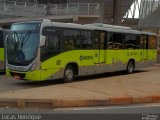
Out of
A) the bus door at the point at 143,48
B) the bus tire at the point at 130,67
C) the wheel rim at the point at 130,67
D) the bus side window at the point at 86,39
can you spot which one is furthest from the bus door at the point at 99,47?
the bus door at the point at 143,48

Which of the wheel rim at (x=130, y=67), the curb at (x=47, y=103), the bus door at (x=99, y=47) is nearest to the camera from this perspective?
the curb at (x=47, y=103)

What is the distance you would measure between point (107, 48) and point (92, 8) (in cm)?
2598

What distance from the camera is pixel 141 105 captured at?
1306 cm

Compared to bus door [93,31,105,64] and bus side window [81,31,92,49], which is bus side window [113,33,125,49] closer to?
bus door [93,31,105,64]

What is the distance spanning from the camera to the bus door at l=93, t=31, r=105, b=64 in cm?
2083

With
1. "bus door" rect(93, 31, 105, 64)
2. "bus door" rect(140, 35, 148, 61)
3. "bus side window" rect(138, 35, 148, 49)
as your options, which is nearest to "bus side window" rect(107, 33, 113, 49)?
"bus door" rect(93, 31, 105, 64)

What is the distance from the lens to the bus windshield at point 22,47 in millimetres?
17156

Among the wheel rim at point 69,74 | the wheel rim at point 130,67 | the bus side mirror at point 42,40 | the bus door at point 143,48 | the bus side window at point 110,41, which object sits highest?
the bus side mirror at point 42,40

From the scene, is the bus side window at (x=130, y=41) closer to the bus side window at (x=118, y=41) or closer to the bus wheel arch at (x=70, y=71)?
the bus side window at (x=118, y=41)

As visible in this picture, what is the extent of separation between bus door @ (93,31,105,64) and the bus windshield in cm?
438

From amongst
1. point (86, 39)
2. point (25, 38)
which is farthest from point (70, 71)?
point (25, 38)

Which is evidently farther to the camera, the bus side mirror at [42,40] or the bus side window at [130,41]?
the bus side window at [130,41]

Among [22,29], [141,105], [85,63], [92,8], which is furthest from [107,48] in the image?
[92,8]

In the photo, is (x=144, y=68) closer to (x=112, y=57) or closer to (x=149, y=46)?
(x=149, y=46)
